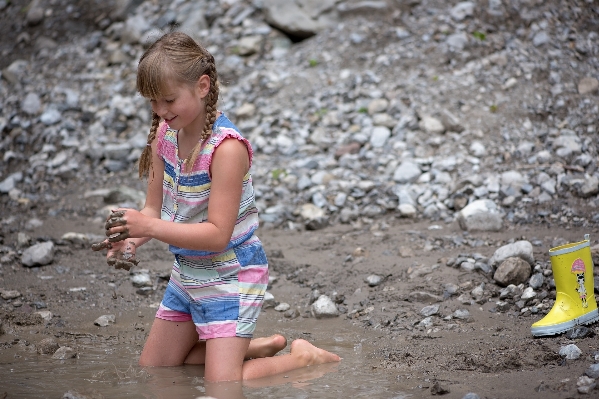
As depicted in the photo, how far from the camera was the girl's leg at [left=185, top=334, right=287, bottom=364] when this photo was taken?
134 inches

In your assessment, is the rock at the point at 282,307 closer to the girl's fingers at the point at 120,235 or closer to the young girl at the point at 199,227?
the young girl at the point at 199,227

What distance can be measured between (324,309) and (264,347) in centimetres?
76

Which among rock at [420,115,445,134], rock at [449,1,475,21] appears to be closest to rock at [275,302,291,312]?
rock at [420,115,445,134]

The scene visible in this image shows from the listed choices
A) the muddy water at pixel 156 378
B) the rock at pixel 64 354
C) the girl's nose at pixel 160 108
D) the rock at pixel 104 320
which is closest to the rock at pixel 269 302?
the muddy water at pixel 156 378

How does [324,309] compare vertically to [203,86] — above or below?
below

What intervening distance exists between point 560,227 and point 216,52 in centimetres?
466

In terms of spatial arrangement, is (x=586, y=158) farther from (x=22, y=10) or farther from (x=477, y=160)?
(x=22, y=10)

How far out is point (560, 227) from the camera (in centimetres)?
485

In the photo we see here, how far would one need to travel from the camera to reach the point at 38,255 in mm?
4730

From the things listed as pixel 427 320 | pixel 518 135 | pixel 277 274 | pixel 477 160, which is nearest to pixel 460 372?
pixel 427 320

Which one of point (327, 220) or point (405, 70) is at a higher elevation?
point (405, 70)

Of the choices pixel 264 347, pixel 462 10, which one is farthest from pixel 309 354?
pixel 462 10

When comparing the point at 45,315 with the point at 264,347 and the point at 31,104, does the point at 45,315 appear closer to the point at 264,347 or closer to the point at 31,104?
the point at 264,347

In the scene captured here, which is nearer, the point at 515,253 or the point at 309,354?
the point at 309,354
